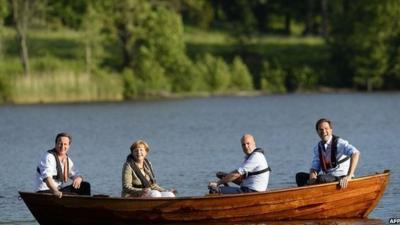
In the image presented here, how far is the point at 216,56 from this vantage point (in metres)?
97.6

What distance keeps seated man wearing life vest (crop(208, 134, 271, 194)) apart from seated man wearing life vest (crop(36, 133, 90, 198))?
271 cm

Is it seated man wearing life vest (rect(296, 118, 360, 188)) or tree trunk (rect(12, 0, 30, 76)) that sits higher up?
seated man wearing life vest (rect(296, 118, 360, 188))

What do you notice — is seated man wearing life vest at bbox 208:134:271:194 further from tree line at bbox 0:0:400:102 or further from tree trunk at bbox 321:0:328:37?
tree trunk at bbox 321:0:328:37

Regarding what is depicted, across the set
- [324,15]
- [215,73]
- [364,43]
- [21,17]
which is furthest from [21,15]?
[324,15]

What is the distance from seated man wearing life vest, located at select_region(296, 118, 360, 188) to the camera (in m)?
22.8

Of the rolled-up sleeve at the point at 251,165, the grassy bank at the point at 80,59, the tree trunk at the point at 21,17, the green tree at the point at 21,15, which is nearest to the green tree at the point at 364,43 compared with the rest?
the grassy bank at the point at 80,59

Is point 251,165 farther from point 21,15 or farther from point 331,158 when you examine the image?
point 21,15

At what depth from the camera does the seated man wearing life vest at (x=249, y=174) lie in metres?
22.6

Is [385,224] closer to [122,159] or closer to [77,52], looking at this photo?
[122,159]

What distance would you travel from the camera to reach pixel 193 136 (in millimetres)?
48188

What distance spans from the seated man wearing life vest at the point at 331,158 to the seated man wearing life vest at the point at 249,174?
3.24 feet

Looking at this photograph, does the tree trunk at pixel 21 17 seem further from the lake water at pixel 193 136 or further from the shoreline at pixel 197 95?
the lake water at pixel 193 136

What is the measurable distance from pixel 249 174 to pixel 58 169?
3.59 meters

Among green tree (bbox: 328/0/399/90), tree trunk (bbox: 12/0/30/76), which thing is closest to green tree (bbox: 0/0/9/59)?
tree trunk (bbox: 12/0/30/76)
